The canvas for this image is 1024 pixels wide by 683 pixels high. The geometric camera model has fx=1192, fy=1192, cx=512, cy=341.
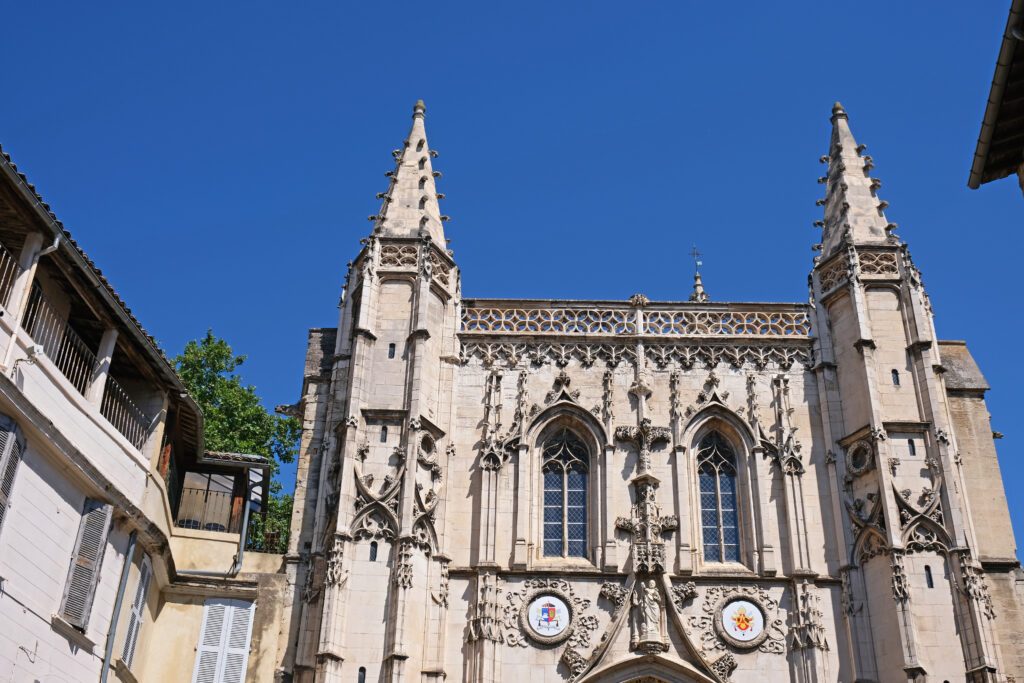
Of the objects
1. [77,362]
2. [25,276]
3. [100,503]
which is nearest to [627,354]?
[77,362]

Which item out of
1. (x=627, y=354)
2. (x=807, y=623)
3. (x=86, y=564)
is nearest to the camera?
(x=86, y=564)

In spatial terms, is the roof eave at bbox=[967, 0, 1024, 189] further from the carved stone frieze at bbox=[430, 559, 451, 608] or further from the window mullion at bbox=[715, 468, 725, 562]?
the carved stone frieze at bbox=[430, 559, 451, 608]

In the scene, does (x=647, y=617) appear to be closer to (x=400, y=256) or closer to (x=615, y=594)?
(x=615, y=594)

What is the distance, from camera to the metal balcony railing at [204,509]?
77.5 feet

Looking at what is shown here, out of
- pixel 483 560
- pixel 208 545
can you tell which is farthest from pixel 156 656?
pixel 483 560

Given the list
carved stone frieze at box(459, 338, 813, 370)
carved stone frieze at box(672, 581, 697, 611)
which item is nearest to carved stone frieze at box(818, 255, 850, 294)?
carved stone frieze at box(459, 338, 813, 370)

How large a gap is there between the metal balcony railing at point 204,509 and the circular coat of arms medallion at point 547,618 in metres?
6.21

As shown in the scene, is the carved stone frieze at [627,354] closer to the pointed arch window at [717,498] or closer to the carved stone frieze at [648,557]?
the pointed arch window at [717,498]

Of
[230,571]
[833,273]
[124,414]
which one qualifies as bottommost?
[230,571]

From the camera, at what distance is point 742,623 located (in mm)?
22719

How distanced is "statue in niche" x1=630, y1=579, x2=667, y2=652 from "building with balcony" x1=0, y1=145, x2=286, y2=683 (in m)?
6.66

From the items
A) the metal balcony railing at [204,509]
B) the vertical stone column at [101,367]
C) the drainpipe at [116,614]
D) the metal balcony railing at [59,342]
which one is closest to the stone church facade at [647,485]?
the metal balcony railing at [204,509]

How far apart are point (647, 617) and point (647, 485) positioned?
2.69 metres

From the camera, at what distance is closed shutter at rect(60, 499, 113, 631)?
16.3 metres
